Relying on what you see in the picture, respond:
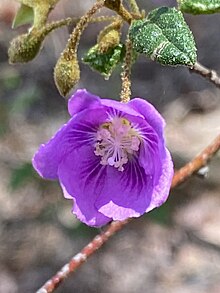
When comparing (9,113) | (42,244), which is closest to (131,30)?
(42,244)

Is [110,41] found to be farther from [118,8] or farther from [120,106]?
[120,106]

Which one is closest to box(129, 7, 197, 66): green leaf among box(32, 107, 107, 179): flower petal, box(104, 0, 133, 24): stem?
box(104, 0, 133, 24): stem

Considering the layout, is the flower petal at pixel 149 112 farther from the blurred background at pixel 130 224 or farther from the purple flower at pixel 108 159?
the blurred background at pixel 130 224

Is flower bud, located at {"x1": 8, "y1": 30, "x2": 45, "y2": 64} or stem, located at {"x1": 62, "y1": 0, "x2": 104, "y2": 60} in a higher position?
stem, located at {"x1": 62, "y1": 0, "x2": 104, "y2": 60}

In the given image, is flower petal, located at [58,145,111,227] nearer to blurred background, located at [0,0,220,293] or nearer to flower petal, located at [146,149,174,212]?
flower petal, located at [146,149,174,212]

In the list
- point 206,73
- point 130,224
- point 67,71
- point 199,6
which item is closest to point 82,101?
point 67,71

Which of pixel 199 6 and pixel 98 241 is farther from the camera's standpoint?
pixel 98 241

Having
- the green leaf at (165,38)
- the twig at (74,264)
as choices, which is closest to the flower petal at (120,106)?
the green leaf at (165,38)

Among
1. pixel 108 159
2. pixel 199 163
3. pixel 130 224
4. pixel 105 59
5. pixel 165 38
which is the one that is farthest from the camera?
pixel 130 224
